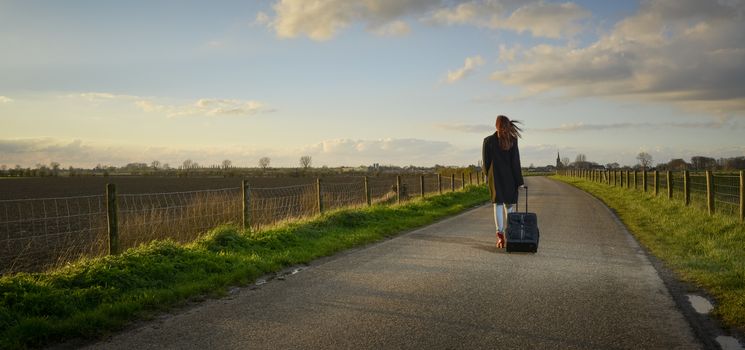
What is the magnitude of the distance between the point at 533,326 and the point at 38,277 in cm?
598

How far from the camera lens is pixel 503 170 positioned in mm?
9586

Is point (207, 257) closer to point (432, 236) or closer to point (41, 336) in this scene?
point (41, 336)

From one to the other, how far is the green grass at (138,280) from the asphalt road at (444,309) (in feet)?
1.52

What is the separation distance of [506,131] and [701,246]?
4595 mm

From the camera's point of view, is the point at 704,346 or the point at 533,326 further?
the point at 533,326

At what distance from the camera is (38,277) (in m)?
6.77

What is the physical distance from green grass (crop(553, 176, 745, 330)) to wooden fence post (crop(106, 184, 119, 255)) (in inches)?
323

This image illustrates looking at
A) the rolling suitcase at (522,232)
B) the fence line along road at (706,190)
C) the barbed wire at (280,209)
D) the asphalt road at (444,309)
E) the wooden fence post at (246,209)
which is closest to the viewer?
the asphalt road at (444,309)

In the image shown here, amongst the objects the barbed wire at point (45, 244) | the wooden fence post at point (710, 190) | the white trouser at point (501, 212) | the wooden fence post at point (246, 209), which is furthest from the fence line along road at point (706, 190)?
the barbed wire at point (45, 244)

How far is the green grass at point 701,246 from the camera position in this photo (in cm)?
628

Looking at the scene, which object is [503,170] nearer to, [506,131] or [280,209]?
[506,131]

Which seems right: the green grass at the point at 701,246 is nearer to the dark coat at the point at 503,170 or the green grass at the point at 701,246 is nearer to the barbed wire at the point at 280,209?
the dark coat at the point at 503,170

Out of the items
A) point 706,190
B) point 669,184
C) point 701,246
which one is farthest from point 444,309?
point 706,190

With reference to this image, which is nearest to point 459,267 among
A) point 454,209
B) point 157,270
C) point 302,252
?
point 302,252
